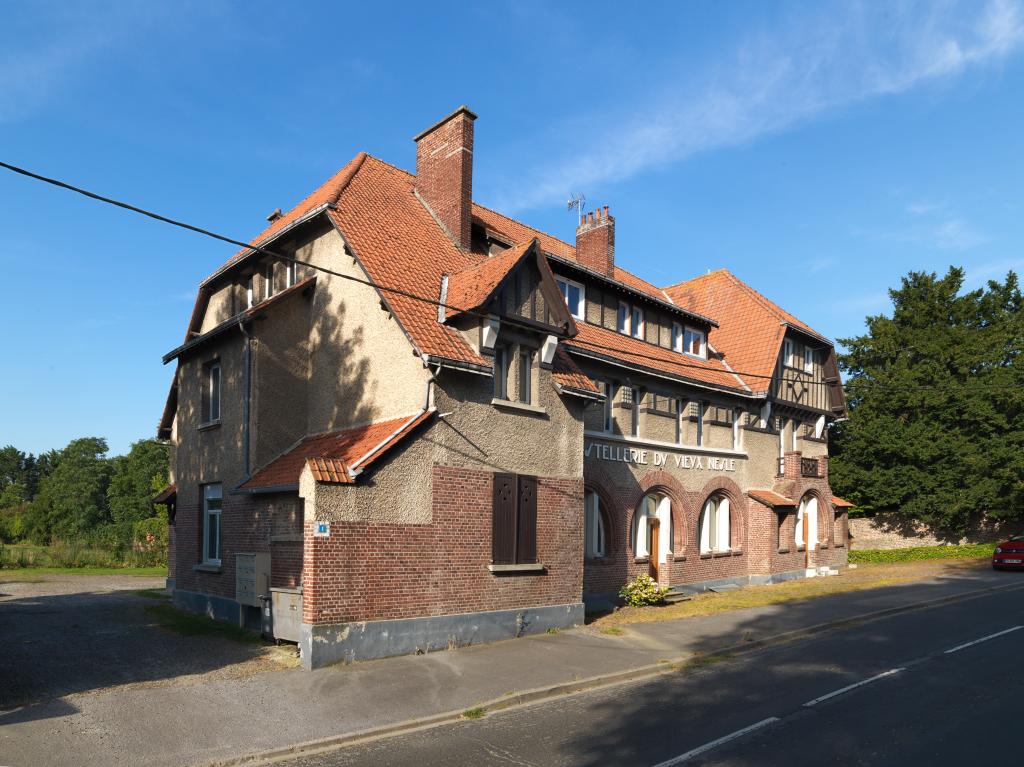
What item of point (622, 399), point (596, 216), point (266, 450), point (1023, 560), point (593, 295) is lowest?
point (1023, 560)

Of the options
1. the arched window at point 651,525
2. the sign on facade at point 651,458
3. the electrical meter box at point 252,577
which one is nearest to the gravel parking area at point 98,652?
the electrical meter box at point 252,577

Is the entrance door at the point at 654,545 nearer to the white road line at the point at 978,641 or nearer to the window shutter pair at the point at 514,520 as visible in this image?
the window shutter pair at the point at 514,520

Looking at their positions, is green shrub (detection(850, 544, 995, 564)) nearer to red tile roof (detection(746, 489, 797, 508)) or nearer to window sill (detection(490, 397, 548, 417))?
red tile roof (detection(746, 489, 797, 508))

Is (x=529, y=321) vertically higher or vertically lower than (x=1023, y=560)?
higher

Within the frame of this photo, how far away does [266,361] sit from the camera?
17.2 meters

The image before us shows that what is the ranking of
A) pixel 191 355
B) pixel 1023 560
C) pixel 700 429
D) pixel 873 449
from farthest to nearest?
pixel 873 449 < pixel 1023 560 < pixel 700 429 < pixel 191 355

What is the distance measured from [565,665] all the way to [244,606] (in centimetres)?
764

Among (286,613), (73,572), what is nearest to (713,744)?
(286,613)

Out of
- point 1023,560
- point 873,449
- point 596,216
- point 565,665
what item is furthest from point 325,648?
point 873,449

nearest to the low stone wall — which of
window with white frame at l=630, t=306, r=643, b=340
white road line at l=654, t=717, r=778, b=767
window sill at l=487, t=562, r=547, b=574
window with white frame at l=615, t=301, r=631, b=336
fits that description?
window with white frame at l=630, t=306, r=643, b=340

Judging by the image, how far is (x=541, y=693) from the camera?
11203 mm

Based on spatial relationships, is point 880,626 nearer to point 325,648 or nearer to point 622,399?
point 622,399

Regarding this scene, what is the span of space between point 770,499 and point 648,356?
23.9 ft

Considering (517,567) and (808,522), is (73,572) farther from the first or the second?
(808,522)
